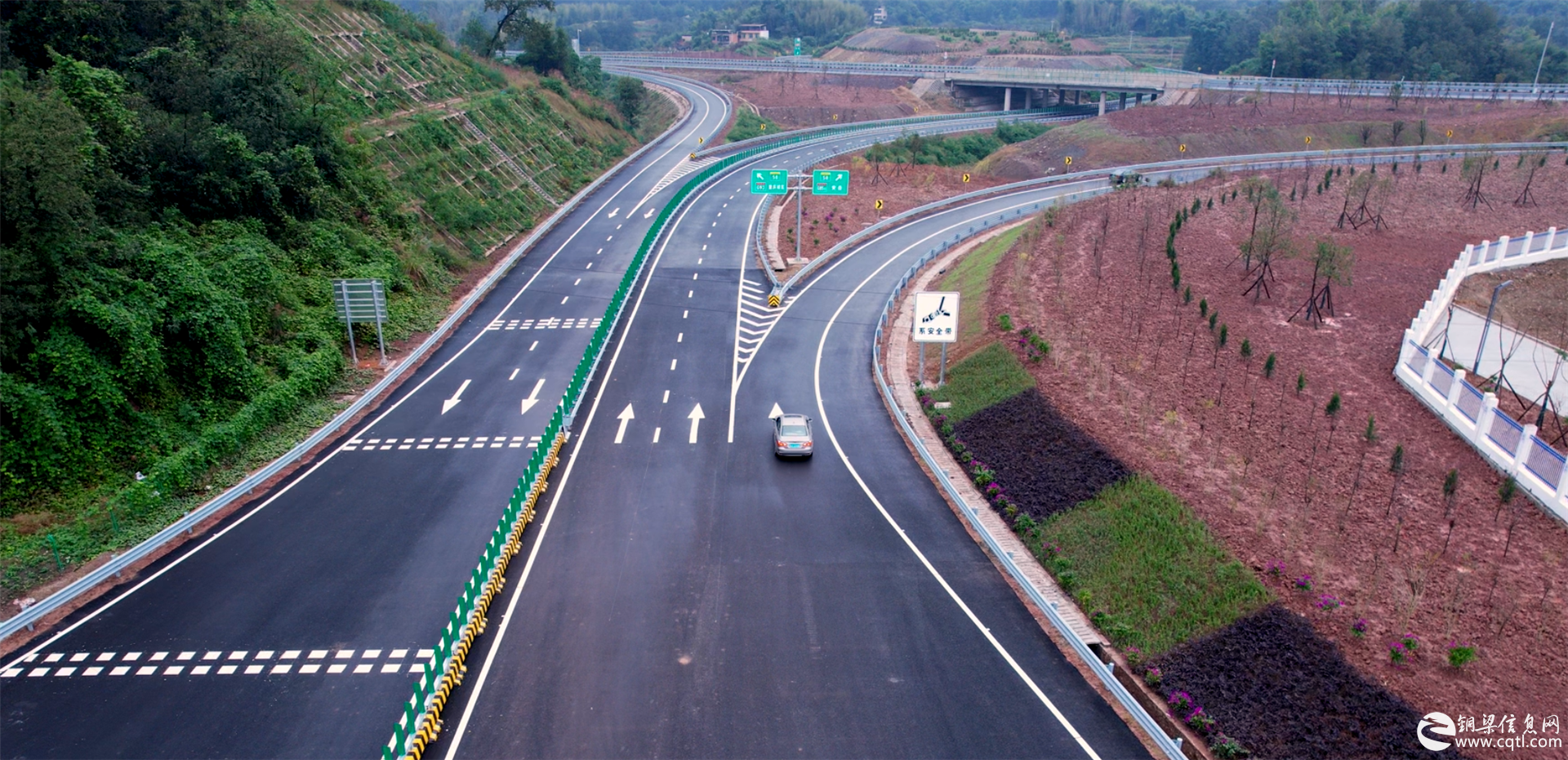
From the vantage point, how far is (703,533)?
25.5 metres

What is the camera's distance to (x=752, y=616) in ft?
71.4

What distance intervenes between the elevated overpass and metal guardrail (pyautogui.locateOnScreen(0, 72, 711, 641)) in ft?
284

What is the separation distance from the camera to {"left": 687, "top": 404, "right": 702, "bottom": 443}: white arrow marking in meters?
31.9

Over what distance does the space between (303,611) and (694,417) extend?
14.9 meters

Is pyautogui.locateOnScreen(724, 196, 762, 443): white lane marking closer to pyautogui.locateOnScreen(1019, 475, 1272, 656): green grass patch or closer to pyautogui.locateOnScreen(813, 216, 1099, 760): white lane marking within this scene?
pyautogui.locateOnScreen(813, 216, 1099, 760): white lane marking

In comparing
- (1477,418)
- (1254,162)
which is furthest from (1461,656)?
(1254,162)

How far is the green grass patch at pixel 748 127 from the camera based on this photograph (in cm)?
9776

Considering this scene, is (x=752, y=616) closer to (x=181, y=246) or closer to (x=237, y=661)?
(x=237, y=661)

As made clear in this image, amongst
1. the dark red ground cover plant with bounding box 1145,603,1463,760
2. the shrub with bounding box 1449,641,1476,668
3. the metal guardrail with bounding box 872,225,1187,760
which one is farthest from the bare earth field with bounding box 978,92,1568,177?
the shrub with bounding box 1449,641,1476,668

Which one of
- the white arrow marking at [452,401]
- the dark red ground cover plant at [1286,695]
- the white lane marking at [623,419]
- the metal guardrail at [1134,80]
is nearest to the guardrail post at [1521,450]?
the dark red ground cover plant at [1286,695]

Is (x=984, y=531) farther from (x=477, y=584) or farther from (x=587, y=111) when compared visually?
(x=587, y=111)

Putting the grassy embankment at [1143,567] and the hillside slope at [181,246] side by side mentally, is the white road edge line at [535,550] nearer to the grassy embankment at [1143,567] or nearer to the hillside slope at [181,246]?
the hillside slope at [181,246]

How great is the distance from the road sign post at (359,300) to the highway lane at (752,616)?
398 inches

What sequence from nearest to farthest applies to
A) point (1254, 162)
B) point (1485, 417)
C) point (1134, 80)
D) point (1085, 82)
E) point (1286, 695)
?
point (1286, 695)
point (1485, 417)
point (1254, 162)
point (1134, 80)
point (1085, 82)
